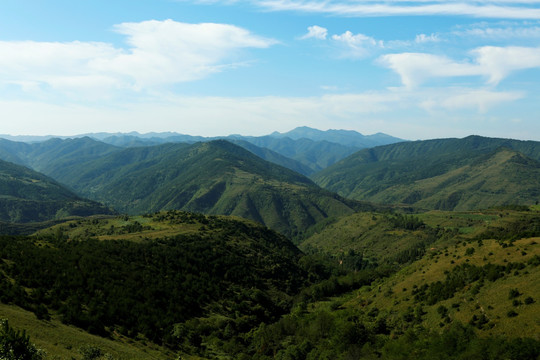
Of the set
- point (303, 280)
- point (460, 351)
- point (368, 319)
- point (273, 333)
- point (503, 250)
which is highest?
point (503, 250)

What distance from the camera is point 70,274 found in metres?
104

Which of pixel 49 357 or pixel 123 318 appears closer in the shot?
pixel 49 357

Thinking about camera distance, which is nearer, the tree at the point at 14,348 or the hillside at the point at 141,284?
the tree at the point at 14,348

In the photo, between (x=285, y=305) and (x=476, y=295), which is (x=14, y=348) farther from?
(x=285, y=305)

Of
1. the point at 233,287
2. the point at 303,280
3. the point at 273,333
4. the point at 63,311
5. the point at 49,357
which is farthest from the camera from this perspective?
the point at 303,280

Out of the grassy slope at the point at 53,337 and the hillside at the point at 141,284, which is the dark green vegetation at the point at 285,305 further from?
the grassy slope at the point at 53,337

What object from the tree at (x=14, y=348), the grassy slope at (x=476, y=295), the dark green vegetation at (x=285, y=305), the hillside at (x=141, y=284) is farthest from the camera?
the hillside at (x=141, y=284)

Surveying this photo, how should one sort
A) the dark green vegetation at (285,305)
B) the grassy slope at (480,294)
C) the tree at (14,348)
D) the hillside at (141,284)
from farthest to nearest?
the hillside at (141,284) → the dark green vegetation at (285,305) → the grassy slope at (480,294) → the tree at (14,348)

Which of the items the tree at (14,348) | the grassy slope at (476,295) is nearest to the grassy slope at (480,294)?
the grassy slope at (476,295)

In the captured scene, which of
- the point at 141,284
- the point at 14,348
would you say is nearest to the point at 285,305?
the point at 141,284

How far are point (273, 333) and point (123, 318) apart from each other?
145 feet

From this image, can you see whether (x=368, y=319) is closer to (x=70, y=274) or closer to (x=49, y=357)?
(x=49, y=357)

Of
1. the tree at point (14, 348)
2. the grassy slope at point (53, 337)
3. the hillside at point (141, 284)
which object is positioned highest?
the tree at point (14, 348)

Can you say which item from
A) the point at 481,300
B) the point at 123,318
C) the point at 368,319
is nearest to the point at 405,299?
the point at 368,319
